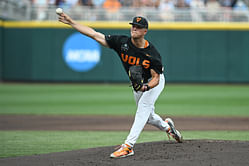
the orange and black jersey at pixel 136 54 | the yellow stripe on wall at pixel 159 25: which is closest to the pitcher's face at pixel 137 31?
the orange and black jersey at pixel 136 54

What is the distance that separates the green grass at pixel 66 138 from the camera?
6.89 metres

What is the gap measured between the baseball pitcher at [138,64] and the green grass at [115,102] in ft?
19.8

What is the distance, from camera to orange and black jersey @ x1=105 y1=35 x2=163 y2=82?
5.93 metres

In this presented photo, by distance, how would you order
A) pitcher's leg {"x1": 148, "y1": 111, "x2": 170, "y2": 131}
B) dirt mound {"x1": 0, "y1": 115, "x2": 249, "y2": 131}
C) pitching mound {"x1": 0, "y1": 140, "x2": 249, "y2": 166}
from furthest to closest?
1. dirt mound {"x1": 0, "y1": 115, "x2": 249, "y2": 131}
2. pitcher's leg {"x1": 148, "y1": 111, "x2": 170, "y2": 131}
3. pitching mound {"x1": 0, "y1": 140, "x2": 249, "y2": 166}

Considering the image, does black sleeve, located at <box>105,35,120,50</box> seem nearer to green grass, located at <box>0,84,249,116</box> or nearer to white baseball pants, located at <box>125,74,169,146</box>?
white baseball pants, located at <box>125,74,169,146</box>

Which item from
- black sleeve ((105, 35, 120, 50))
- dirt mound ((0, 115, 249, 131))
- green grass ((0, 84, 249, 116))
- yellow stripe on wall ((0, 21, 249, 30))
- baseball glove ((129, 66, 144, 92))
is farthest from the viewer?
yellow stripe on wall ((0, 21, 249, 30))

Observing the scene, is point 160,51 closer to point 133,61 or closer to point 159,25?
point 159,25

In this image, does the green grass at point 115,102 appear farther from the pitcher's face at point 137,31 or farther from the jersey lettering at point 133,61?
the pitcher's face at point 137,31

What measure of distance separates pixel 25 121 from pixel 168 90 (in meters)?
9.49

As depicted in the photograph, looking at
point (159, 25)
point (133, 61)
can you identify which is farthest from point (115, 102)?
point (133, 61)

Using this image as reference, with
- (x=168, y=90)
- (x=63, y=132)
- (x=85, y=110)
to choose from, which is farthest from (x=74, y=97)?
(x=63, y=132)

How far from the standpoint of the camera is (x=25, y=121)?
34.7ft

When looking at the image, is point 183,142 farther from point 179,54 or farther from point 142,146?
point 179,54

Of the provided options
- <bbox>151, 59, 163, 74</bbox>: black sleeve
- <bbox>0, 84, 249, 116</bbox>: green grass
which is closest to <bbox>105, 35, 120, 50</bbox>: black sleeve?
<bbox>151, 59, 163, 74</bbox>: black sleeve
